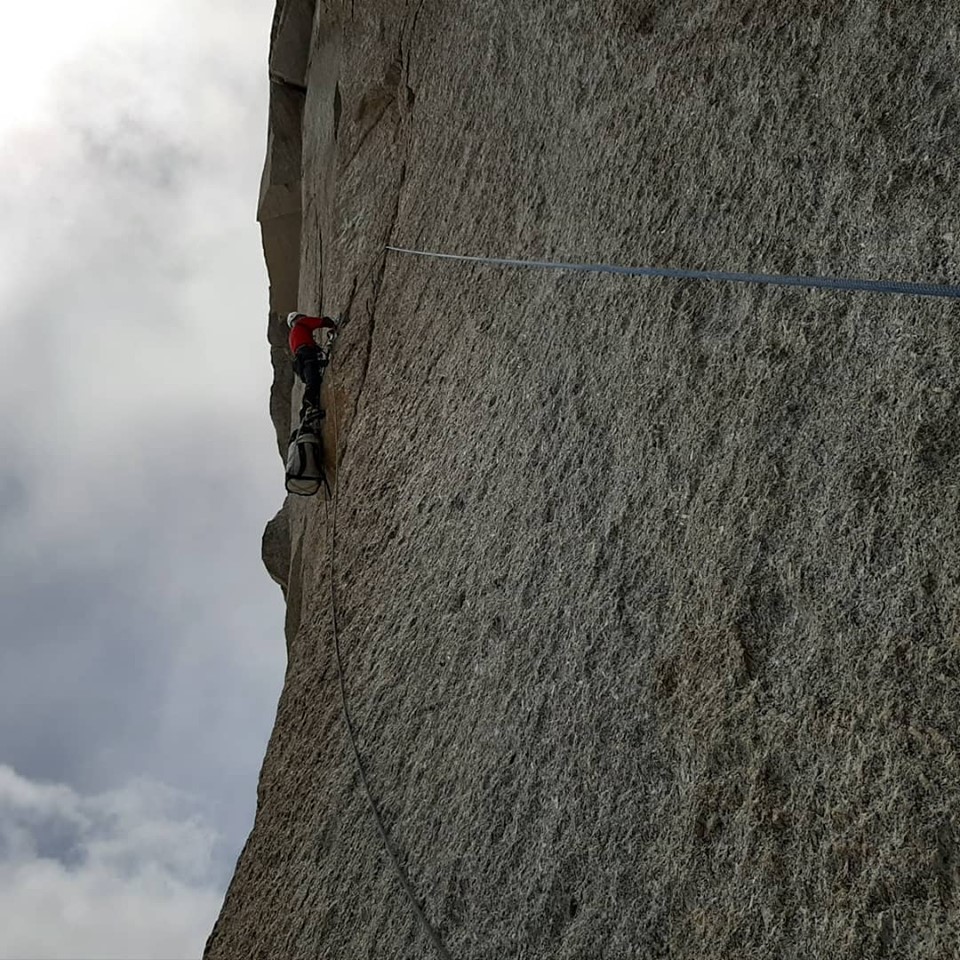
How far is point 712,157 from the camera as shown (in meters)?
3.36

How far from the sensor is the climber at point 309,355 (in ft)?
21.3

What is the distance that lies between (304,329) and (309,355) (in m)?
0.19

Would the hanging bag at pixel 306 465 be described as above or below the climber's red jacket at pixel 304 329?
below

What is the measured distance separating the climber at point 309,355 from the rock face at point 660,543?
1.36 metres

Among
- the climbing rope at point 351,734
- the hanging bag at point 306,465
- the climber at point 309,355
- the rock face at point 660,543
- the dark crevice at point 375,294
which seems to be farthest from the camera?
the climber at point 309,355

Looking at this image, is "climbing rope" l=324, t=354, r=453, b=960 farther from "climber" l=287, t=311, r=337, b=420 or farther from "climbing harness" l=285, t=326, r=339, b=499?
"climber" l=287, t=311, r=337, b=420

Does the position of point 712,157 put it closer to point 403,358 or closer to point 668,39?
point 668,39

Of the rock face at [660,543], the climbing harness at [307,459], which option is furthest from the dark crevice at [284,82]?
the rock face at [660,543]

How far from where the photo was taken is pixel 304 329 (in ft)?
22.0

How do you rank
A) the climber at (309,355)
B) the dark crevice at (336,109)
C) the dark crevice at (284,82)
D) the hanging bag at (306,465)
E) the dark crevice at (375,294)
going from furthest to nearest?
the dark crevice at (284,82) < the dark crevice at (336,109) < the climber at (309,355) < the hanging bag at (306,465) < the dark crevice at (375,294)

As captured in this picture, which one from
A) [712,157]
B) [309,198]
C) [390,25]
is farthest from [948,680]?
[309,198]

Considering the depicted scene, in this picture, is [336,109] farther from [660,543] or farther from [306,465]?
[660,543]

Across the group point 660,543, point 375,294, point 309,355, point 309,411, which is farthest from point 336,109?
point 660,543

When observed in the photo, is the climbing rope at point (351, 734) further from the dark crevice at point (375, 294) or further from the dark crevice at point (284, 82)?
the dark crevice at point (284, 82)
